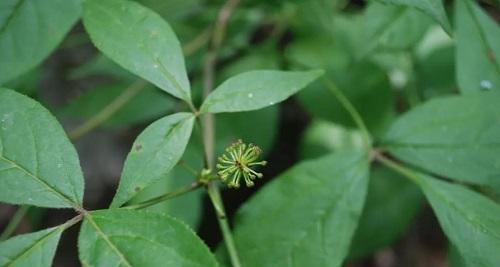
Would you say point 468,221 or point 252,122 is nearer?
point 468,221

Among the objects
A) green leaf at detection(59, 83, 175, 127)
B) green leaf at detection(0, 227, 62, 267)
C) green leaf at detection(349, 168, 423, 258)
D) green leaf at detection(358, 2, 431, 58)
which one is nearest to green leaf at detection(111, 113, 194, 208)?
green leaf at detection(0, 227, 62, 267)

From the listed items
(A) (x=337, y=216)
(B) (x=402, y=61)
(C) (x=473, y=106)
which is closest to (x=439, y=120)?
(C) (x=473, y=106)

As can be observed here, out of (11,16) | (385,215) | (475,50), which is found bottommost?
(385,215)

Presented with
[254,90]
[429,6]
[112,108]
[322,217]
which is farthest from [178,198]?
[429,6]

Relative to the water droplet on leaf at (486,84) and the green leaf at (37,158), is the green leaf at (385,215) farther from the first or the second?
the green leaf at (37,158)

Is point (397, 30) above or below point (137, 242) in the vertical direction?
below

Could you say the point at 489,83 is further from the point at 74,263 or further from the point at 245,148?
the point at 74,263

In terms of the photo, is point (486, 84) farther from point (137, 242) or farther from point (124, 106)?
point (124, 106)
